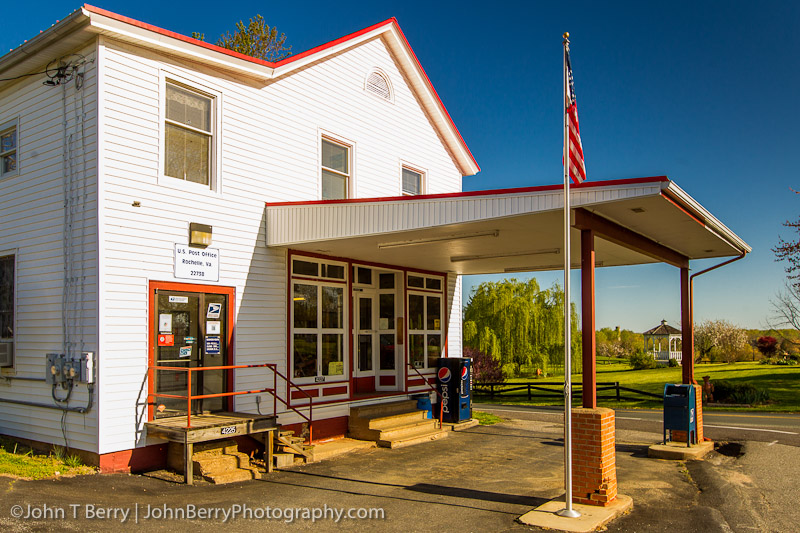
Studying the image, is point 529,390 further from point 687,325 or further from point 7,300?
point 7,300

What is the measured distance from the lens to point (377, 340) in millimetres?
14656

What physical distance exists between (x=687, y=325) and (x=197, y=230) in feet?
32.1

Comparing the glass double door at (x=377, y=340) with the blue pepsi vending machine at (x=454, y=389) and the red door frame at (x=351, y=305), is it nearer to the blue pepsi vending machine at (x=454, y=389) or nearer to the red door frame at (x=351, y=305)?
the red door frame at (x=351, y=305)

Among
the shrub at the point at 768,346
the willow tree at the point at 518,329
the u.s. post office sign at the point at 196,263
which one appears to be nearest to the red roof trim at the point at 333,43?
the u.s. post office sign at the point at 196,263

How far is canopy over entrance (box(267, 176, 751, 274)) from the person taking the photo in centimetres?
832

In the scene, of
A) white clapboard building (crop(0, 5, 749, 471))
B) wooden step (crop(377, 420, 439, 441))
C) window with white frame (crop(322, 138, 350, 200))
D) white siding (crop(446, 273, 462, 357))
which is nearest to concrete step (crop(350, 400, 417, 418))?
white clapboard building (crop(0, 5, 749, 471))

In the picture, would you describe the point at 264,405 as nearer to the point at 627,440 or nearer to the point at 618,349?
the point at 627,440

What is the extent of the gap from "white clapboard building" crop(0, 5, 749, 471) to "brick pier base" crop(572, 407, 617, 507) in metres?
2.76

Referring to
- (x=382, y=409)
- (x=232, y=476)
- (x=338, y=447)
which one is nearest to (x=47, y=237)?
(x=232, y=476)

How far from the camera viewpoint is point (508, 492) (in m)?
8.70

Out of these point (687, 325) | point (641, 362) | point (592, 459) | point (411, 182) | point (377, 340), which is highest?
point (411, 182)

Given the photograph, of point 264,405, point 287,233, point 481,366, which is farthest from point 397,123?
point 481,366

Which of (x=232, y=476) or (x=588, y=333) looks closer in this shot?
(x=588, y=333)

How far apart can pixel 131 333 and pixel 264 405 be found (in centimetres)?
293
